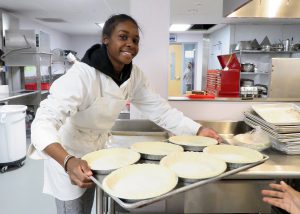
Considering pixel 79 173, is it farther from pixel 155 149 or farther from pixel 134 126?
pixel 134 126

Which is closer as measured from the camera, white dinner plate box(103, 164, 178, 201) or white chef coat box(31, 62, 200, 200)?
white dinner plate box(103, 164, 178, 201)

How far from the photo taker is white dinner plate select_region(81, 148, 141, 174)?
1.00 metres

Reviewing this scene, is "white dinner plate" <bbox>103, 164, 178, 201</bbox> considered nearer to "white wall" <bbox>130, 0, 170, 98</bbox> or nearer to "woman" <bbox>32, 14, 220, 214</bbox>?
"woman" <bbox>32, 14, 220, 214</bbox>

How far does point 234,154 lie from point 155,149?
1.22 ft

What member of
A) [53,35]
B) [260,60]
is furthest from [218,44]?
[53,35]

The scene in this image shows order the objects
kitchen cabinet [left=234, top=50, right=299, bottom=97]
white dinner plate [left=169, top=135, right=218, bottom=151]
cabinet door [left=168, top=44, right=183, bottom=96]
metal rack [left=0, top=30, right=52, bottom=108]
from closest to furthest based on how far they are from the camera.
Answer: white dinner plate [left=169, top=135, right=218, bottom=151], metal rack [left=0, top=30, right=52, bottom=108], kitchen cabinet [left=234, top=50, right=299, bottom=97], cabinet door [left=168, top=44, right=183, bottom=96]

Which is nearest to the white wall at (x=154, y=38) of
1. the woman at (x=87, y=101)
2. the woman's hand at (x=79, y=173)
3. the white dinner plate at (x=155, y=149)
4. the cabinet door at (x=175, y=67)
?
the woman at (x=87, y=101)

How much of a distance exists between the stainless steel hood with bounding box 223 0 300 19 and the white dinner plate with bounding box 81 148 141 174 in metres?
1.03

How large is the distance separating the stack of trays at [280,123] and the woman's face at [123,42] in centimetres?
92

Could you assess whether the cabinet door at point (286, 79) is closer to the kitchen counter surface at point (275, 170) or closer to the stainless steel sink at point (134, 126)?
the kitchen counter surface at point (275, 170)

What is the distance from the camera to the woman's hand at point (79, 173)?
880 millimetres

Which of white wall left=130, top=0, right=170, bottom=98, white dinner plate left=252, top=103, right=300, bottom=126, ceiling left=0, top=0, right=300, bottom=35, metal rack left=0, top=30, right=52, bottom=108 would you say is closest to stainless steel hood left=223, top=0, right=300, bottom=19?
white wall left=130, top=0, right=170, bottom=98

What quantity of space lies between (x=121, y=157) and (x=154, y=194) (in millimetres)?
329

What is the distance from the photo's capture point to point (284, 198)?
1208 mm
